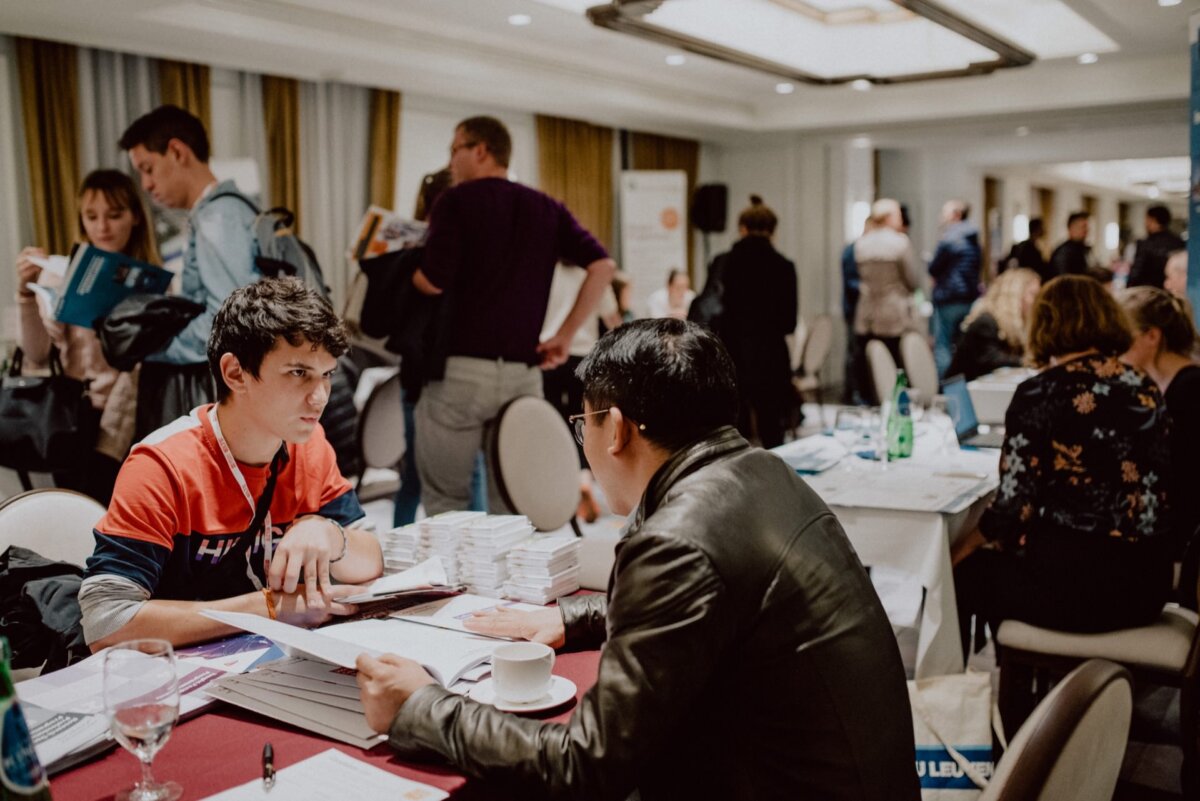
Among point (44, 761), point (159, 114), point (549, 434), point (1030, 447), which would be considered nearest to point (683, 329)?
point (44, 761)

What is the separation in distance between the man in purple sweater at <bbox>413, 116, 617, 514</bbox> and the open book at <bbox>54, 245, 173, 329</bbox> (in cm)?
87

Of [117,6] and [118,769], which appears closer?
[118,769]

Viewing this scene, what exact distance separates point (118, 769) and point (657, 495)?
72 cm

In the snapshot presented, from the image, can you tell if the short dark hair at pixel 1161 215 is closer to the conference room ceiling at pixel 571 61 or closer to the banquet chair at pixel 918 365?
the conference room ceiling at pixel 571 61

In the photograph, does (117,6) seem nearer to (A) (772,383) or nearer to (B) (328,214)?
(B) (328,214)

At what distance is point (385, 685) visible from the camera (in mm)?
1283

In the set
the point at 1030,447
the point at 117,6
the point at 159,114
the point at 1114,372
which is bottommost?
the point at 1030,447

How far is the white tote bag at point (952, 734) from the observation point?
6.69 feet

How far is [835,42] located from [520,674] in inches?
255

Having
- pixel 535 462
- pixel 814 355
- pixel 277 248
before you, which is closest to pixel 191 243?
pixel 277 248

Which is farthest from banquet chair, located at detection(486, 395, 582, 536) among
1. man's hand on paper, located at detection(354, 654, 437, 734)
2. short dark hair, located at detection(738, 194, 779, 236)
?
short dark hair, located at detection(738, 194, 779, 236)

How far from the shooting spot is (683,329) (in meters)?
1.33

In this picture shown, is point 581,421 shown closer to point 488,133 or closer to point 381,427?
point 488,133

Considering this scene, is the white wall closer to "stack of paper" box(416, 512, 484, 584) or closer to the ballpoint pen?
"stack of paper" box(416, 512, 484, 584)
